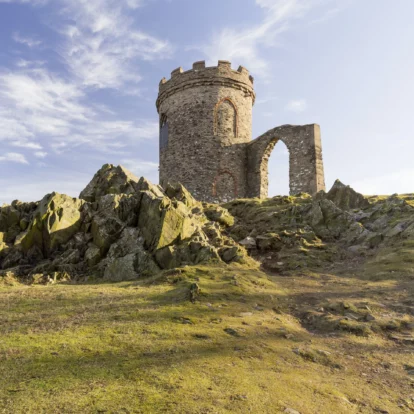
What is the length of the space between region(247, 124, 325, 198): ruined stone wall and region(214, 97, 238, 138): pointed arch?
213 cm

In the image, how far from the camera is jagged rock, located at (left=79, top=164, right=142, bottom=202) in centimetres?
1659

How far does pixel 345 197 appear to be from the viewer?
18109 mm

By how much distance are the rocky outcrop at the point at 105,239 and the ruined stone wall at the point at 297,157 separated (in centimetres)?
1058

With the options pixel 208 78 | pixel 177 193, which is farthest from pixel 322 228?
pixel 208 78

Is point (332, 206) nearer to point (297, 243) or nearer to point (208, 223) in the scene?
point (297, 243)

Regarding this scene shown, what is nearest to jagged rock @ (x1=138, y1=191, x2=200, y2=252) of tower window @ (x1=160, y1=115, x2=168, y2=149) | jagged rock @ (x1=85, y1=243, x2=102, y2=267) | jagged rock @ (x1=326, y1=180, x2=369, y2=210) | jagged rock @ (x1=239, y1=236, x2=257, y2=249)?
jagged rock @ (x1=85, y1=243, x2=102, y2=267)

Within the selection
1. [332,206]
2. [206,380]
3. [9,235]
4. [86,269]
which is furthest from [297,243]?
[9,235]

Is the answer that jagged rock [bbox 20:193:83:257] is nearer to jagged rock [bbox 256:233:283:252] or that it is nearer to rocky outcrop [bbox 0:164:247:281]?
rocky outcrop [bbox 0:164:247:281]

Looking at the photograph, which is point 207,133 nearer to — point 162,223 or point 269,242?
point 269,242

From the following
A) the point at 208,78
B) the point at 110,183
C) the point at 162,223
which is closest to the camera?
the point at 162,223

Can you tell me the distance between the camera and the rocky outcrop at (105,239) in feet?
39.0

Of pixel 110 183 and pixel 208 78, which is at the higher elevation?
pixel 208 78

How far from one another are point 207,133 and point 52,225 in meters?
15.5

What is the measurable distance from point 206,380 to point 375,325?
499 centimetres
